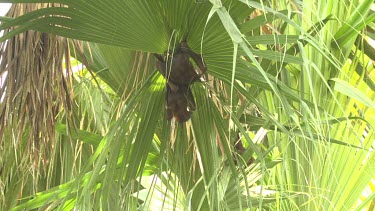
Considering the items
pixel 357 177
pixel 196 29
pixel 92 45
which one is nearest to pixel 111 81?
pixel 92 45


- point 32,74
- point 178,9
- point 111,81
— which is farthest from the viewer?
Answer: point 111,81

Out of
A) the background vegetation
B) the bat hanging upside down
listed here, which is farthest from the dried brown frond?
the bat hanging upside down

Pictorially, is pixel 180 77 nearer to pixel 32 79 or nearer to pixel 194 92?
pixel 194 92

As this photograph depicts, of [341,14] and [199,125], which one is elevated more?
[341,14]

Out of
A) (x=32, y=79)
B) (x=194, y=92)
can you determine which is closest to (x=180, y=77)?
(x=194, y=92)

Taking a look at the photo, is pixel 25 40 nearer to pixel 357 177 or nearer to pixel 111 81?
pixel 111 81
